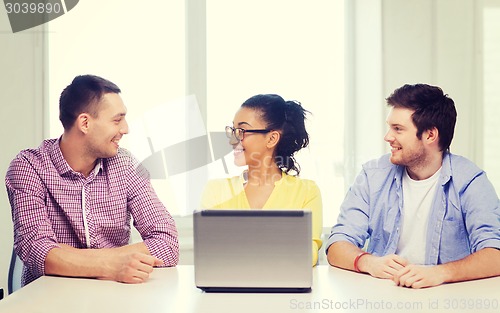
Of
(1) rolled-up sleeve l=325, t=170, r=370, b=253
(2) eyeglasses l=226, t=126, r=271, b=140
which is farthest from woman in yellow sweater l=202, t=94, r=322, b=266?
(1) rolled-up sleeve l=325, t=170, r=370, b=253

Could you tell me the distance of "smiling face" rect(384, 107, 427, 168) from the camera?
258 centimetres

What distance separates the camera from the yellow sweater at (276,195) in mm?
2691

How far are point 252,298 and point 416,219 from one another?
1.04 metres

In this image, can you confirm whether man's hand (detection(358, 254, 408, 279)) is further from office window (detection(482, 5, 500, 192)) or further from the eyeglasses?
office window (detection(482, 5, 500, 192))

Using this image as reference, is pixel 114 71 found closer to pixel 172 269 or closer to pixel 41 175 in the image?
pixel 41 175

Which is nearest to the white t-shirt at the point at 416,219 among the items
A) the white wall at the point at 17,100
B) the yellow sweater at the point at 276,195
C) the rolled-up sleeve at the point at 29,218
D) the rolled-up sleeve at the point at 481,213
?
the rolled-up sleeve at the point at 481,213

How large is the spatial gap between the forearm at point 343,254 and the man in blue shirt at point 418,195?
0.05 feet

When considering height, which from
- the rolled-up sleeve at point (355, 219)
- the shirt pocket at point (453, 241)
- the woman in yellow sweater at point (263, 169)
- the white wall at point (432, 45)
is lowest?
the shirt pocket at point (453, 241)

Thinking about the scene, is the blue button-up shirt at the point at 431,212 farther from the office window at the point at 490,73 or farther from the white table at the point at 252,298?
A: the office window at the point at 490,73

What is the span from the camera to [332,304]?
176 centimetres

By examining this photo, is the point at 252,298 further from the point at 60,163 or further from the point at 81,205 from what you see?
the point at 60,163

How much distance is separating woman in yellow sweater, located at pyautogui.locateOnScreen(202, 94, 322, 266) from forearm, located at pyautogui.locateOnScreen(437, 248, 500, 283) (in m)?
0.70

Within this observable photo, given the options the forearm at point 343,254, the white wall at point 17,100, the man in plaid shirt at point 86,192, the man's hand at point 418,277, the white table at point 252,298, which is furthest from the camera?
the white wall at point 17,100

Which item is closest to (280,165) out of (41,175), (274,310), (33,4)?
(41,175)
